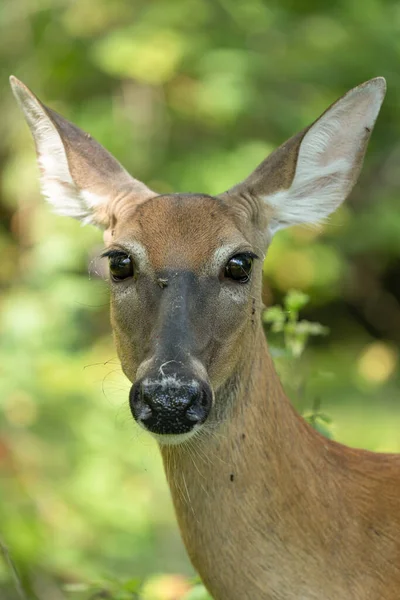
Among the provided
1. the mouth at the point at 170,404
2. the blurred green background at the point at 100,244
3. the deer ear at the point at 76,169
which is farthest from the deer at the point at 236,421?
the blurred green background at the point at 100,244

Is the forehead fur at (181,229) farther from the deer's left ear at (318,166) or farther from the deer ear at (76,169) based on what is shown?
the deer ear at (76,169)

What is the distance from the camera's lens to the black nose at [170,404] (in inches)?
125

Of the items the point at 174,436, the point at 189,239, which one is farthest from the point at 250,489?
the point at 189,239

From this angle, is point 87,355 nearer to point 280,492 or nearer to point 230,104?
point 230,104

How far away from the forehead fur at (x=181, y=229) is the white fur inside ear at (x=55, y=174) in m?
0.52

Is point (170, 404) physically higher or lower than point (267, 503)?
higher

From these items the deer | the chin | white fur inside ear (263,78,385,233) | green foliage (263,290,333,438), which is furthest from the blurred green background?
the chin

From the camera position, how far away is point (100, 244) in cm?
831

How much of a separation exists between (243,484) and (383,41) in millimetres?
9288

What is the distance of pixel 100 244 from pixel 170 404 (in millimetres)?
5229

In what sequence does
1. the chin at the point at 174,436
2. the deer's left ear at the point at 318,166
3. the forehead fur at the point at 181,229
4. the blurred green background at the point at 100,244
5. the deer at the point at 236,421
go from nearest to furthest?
1. the chin at the point at 174,436
2. the deer at the point at 236,421
3. the forehead fur at the point at 181,229
4. the deer's left ear at the point at 318,166
5. the blurred green background at the point at 100,244

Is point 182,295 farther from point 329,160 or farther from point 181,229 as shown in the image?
point 329,160

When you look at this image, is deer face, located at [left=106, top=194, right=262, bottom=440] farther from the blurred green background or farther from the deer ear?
the blurred green background

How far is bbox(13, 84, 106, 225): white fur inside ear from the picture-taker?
4277 mm
